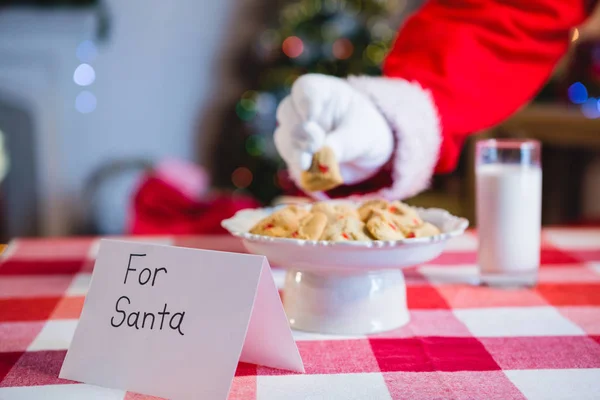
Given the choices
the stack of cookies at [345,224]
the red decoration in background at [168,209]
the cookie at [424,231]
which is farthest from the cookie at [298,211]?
the red decoration in background at [168,209]

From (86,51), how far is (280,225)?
2.59 meters

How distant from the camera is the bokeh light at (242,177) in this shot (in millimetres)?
3088

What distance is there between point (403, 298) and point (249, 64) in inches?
110

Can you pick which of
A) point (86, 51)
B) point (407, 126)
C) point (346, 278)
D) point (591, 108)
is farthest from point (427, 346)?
point (86, 51)

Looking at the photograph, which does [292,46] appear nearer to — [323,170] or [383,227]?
[323,170]

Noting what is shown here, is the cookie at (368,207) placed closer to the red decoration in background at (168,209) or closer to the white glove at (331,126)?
the white glove at (331,126)

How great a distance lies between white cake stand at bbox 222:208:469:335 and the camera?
23.6 inches

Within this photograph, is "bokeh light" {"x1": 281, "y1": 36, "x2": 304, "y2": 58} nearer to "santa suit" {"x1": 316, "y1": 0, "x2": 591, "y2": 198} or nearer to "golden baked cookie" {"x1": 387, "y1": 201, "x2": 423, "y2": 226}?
"santa suit" {"x1": 316, "y1": 0, "x2": 591, "y2": 198}

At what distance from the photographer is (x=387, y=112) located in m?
0.85

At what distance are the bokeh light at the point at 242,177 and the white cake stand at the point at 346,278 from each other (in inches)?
94.3

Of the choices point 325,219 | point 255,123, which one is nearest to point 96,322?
point 325,219

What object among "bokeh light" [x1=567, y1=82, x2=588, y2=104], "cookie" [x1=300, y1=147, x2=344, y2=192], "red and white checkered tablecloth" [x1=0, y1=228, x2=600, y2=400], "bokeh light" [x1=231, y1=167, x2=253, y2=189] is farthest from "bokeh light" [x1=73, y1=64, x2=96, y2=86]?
"cookie" [x1=300, y1=147, x2=344, y2=192]

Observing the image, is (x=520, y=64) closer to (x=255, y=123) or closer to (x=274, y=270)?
(x=274, y=270)

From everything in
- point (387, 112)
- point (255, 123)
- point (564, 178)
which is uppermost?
point (387, 112)
